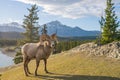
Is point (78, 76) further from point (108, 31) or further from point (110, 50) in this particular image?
point (108, 31)

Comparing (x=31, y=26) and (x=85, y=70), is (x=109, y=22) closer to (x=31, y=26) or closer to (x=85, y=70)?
(x=85, y=70)

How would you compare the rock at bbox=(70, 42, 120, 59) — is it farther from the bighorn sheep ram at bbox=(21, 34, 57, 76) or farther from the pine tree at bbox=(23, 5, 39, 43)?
the pine tree at bbox=(23, 5, 39, 43)

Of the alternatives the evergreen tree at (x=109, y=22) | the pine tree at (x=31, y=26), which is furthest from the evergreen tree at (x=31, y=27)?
the evergreen tree at (x=109, y=22)

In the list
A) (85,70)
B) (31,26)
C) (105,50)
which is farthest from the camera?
(31,26)

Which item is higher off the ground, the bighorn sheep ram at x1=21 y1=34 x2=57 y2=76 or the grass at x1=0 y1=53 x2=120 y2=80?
the bighorn sheep ram at x1=21 y1=34 x2=57 y2=76

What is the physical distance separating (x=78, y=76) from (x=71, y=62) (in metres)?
5.67

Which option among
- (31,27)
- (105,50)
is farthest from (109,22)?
(31,27)

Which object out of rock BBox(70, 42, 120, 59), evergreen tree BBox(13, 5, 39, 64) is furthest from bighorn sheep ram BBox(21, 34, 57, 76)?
evergreen tree BBox(13, 5, 39, 64)

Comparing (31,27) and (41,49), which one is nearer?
(41,49)

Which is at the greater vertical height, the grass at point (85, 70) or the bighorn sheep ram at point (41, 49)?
the bighorn sheep ram at point (41, 49)

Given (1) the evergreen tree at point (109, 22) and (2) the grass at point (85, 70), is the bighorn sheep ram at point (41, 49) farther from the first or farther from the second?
(1) the evergreen tree at point (109, 22)

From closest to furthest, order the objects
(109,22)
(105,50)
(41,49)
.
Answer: (41,49), (105,50), (109,22)

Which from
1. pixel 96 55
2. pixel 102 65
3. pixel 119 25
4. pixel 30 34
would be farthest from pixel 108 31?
pixel 30 34

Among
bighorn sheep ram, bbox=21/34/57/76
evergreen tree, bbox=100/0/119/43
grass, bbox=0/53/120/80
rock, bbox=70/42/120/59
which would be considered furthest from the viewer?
evergreen tree, bbox=100/0/119/43
